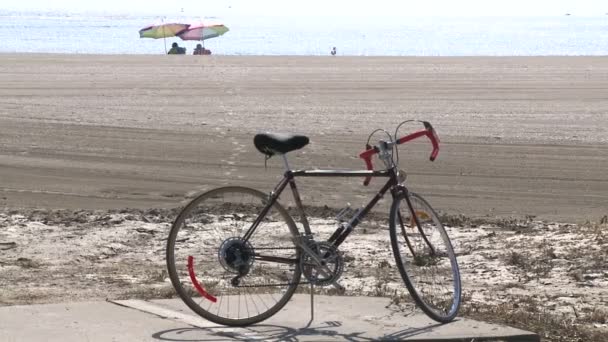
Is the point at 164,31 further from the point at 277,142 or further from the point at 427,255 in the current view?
the point at 277,142

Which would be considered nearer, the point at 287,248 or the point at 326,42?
the point at 287,248

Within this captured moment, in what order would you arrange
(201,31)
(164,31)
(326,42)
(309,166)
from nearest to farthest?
1. (309,166)
2. (201,31)
3. (164,31)
4. (326,42)

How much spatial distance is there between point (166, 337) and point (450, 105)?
17804 mm

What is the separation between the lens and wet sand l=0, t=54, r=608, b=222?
13.6m

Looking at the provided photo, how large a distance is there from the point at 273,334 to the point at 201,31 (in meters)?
49.4

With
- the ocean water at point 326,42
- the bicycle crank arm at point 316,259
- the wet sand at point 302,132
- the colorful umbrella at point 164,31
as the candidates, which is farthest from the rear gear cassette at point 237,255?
the colorful umbrella at point 164,31

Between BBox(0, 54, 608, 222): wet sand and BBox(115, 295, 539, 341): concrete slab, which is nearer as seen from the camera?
BBox(115, 295, 539, 341): concrete slab

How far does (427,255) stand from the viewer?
7.45 meters

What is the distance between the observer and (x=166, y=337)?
266 inches

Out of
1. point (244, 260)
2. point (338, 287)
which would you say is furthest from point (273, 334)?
point (338, 287)

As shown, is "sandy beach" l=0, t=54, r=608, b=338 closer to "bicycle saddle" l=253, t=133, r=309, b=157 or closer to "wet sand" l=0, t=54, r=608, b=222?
"wet sand" l=0, t=54, r=608, b=222

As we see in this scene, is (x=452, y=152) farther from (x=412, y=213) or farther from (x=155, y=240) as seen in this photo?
(x=412, y=213)

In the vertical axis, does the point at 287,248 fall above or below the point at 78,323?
above

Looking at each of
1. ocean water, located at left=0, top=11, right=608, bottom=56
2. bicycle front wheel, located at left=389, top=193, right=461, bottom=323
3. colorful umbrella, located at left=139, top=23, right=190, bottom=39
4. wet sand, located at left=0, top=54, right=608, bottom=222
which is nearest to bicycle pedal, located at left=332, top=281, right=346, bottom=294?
bicycle front wheel, located at left=389, top=193, right=461, bottom=323
